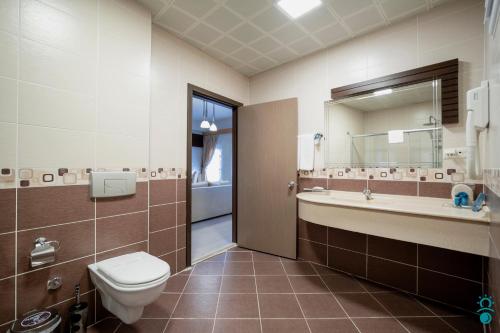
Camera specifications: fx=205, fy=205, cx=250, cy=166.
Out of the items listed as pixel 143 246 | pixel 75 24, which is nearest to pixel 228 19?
pixel 75 24

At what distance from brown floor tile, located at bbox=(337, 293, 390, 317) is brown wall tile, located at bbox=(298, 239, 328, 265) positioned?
0.53 m

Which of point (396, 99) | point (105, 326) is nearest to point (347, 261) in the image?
point (396, 99)

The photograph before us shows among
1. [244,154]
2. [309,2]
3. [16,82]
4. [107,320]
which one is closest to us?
[16,82]

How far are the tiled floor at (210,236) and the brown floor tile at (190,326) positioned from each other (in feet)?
2.98

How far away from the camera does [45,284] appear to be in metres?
1.20

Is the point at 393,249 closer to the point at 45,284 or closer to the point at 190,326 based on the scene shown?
the point at 190,326

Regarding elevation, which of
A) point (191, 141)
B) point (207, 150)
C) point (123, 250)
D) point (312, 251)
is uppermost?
point (207, 150)

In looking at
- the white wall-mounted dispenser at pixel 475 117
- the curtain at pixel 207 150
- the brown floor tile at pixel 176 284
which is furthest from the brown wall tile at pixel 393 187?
the curtain at pixel 207 150

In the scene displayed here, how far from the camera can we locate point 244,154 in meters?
2.73

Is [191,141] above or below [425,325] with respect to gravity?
above

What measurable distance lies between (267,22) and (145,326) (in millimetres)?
2529

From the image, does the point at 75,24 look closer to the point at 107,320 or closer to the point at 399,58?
the point at 107,320

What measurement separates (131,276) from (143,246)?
50cm

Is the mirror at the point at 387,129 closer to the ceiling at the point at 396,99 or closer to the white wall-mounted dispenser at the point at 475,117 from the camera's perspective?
the ceiling at the point at 396,99
